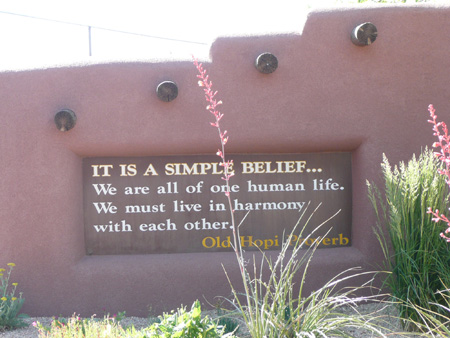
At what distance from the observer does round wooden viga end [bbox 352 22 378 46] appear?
6.11 m

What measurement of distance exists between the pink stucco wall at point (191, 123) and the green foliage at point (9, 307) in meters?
0.21

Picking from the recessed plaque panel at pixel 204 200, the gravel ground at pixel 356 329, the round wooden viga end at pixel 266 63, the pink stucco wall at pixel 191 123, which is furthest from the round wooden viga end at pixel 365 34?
the gravel ground at pixel 356 329

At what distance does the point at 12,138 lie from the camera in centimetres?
620

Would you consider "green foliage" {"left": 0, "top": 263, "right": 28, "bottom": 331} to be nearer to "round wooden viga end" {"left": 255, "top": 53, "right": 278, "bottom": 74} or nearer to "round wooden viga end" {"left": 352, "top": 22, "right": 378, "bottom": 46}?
"round wooden viga end" {"left": 255, "top": 53, "right": 278, "bottom": 74}

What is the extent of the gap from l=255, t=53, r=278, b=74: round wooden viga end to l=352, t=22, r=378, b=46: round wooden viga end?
2.92ft

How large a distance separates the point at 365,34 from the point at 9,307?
181 inches

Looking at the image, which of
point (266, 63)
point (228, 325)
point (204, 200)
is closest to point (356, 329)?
point (228, 325)

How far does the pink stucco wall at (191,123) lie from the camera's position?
621 cm

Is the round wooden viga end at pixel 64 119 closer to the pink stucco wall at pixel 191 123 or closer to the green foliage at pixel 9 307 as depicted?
the pink stucco wall at pixel 191 123

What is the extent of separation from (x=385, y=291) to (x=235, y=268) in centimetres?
161

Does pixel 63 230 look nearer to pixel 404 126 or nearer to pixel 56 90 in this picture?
pixel 56 90

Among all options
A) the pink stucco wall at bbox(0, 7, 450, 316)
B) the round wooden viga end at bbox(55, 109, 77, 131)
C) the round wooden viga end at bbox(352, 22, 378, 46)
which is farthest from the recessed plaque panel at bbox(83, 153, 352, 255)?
the round wooden viga end at bbox(352, 22, 378, 46)

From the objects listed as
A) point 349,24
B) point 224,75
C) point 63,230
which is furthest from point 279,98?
point 63,230

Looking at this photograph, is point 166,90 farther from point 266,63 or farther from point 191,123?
point 266,63
